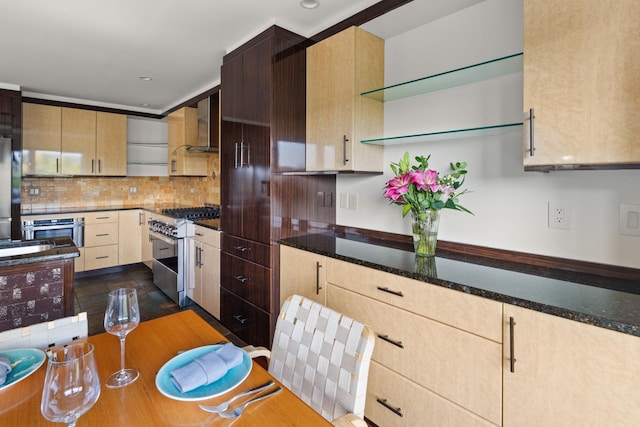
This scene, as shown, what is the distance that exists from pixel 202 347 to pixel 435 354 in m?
0.94

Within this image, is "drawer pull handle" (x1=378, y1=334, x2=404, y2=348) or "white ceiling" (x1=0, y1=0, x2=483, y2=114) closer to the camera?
"drawer pull handle" (x1=378, y1=334, x2=404, y2=348)

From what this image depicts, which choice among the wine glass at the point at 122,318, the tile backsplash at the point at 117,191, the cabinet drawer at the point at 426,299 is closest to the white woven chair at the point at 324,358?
the wine glass at the point at 122,318

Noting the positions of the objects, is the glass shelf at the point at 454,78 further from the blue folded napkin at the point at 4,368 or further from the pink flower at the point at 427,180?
the blue folded napkin at the point at 4,368

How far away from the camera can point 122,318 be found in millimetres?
924

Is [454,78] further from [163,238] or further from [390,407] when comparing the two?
[163,238]

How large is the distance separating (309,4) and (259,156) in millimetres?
1029

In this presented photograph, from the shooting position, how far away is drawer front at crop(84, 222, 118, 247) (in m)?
4.38

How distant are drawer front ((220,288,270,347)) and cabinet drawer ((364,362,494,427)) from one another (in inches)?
37.7

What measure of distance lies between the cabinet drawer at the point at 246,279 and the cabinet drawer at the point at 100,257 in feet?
8.77

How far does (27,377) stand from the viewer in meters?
0.88

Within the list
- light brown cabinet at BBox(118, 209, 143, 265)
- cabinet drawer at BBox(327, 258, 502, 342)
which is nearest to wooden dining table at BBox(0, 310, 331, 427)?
cabinet drawer at BBox(327, 258, 502, 342)

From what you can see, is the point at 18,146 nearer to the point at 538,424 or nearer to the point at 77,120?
the point at 77,120

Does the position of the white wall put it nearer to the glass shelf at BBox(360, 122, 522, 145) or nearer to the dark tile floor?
the glass shelf at BBox(360, 122, 522, 145)

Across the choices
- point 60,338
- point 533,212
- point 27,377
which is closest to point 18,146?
point 60,338
